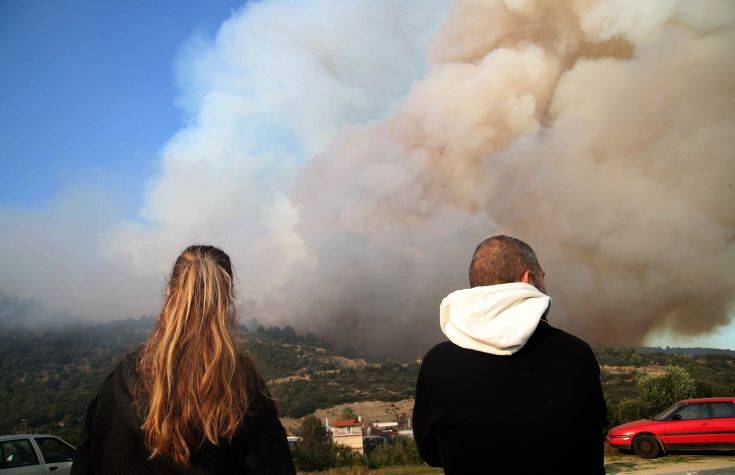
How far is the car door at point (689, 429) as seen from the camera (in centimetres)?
1407

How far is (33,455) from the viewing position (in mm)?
9898

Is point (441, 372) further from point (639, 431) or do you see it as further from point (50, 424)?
point (50, 424)

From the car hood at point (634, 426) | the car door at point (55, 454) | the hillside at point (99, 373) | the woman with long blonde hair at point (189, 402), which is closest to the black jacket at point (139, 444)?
the woman with long blonde hair at point (189, 402)

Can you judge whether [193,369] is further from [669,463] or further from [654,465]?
[669,463]

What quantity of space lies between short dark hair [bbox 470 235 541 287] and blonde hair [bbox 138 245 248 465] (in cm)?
104

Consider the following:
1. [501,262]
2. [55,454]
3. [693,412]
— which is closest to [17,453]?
[55,454]

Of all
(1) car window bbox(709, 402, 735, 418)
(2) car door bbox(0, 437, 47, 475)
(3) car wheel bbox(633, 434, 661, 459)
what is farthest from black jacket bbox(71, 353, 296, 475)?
(1) car window bbox(709, 402, 735, 418)

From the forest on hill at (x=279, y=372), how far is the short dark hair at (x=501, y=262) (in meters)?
24.6

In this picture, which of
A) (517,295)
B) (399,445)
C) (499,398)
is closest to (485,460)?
(499,398)

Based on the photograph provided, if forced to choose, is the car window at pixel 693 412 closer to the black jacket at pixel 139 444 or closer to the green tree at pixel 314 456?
the green tree at pixel 314 456

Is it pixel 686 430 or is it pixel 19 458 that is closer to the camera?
pixel 19 458

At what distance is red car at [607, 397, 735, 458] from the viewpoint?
14.0m

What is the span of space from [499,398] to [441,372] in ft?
0.82

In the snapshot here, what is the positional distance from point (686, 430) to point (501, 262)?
1452 centimetres
